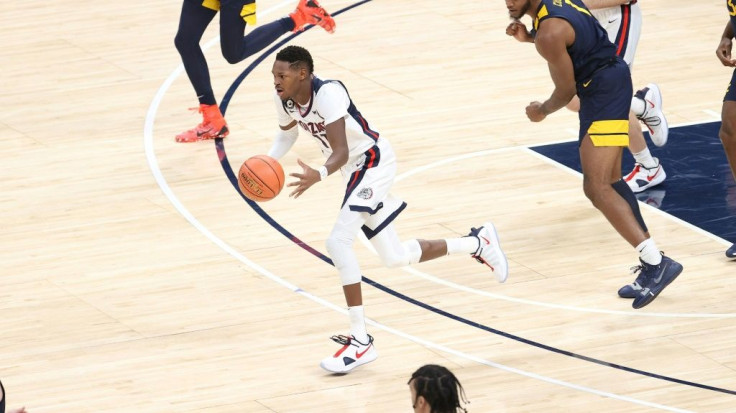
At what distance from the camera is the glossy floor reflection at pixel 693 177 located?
9805 millimetres

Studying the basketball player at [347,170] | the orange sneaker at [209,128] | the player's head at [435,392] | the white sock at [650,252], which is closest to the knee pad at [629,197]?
the white sock at [650,252]

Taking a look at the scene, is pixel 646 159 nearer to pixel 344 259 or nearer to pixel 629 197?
pixel 629 197

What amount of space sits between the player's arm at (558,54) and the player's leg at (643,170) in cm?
199

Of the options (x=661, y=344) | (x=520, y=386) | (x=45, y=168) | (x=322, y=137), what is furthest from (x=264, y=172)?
(x=45, y=168)

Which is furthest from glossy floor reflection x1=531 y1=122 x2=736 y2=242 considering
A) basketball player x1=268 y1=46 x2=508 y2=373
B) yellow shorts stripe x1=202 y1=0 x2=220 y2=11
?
yellow shorts stripe x1=202 y1=0 x2=220 y2=11

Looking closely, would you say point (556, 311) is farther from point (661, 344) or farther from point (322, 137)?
point (322, 137)

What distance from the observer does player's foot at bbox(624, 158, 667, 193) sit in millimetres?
10273

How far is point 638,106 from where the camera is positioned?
1028 centimetres

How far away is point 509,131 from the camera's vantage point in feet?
37.5

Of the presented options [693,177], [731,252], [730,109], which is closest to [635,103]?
[693,177]

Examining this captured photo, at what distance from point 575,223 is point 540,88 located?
2733 millimetres

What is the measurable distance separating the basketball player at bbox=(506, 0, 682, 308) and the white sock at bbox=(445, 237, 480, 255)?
76 centimetres

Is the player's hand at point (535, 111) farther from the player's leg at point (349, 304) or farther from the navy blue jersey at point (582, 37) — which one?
the player's leg at point (349, 304)

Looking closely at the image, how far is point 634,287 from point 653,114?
2.18 meters
